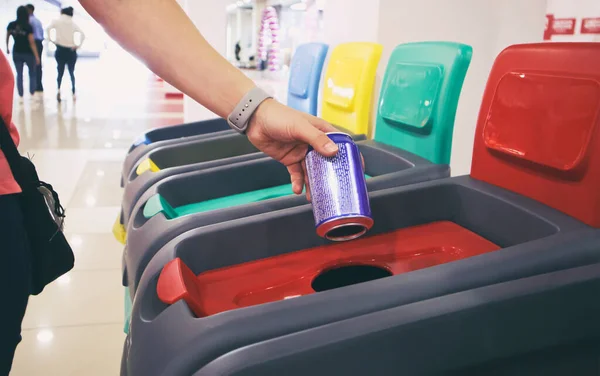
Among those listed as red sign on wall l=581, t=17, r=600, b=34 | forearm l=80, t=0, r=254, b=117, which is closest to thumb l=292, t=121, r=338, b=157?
forearm l=80, t=0, r=254, b=117

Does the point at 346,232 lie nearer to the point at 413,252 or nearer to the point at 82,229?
the point at 413,252

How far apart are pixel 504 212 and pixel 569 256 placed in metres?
0.25

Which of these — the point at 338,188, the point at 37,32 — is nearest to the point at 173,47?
the point at 338,188

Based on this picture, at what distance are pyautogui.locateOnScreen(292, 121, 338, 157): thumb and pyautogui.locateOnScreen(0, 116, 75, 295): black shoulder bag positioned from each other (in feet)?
1.45

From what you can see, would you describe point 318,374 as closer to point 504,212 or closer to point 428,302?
point 428,302

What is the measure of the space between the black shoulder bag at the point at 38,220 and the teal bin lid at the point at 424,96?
100 centimetres

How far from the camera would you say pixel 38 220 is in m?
0.89

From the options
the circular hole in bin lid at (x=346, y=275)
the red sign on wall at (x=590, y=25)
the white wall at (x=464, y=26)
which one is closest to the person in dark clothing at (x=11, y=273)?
the circular hole in bin lid at (x=346, y=275)

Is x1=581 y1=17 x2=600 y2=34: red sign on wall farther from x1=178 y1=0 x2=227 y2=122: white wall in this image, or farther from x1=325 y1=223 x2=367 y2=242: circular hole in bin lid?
x1=178 y1=0 x2=227 y2=122: white wall

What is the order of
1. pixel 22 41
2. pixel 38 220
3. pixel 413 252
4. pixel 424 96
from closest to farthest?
1. pixel 38 220
2. pixel 413 252
3. pixel 424 96
4. pixel 22 41

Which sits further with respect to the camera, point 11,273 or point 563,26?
point 563,26

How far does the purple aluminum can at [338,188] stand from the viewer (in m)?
0.84

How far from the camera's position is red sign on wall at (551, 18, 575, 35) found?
82.8 inches

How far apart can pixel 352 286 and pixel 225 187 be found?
1014mm
